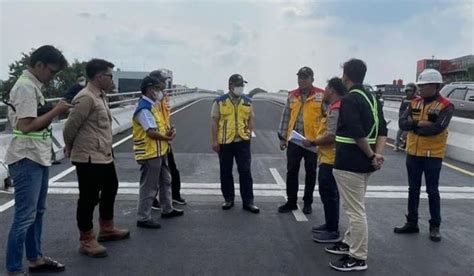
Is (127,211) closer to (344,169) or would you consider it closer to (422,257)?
(344,169)

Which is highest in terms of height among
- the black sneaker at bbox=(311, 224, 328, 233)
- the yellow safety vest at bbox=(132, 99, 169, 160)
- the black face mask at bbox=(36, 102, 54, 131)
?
the black face mask at bbox=(36, 102, 54, 131)

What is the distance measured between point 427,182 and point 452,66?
61.1m

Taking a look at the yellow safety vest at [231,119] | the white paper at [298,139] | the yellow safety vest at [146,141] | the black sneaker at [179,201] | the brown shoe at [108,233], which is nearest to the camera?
the brown shoe at [108,233]

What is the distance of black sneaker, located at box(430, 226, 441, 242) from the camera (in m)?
5.98

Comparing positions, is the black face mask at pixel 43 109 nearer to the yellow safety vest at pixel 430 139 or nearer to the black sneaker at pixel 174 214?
the black sneaker at pixel 174 214

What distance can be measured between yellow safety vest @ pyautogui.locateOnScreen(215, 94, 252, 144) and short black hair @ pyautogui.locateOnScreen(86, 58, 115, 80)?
229 cm

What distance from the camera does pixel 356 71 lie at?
16.2 ft

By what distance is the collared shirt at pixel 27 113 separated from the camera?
4.31 metres

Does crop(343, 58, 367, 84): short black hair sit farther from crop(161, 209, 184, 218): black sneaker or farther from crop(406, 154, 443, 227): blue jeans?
crop(161, 209, 184, 218): black sneaker

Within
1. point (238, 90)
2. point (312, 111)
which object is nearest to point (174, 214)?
point (238, 90)

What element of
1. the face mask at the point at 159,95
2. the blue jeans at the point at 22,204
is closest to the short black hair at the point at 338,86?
the face mask at the point at 159,95

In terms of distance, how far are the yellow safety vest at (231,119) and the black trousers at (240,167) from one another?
113mm

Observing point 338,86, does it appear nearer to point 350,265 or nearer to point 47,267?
point 350,265

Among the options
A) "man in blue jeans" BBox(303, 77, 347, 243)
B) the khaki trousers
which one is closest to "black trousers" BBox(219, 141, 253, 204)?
"man in blue jeans" BBox(303, 77, 347, 243)
